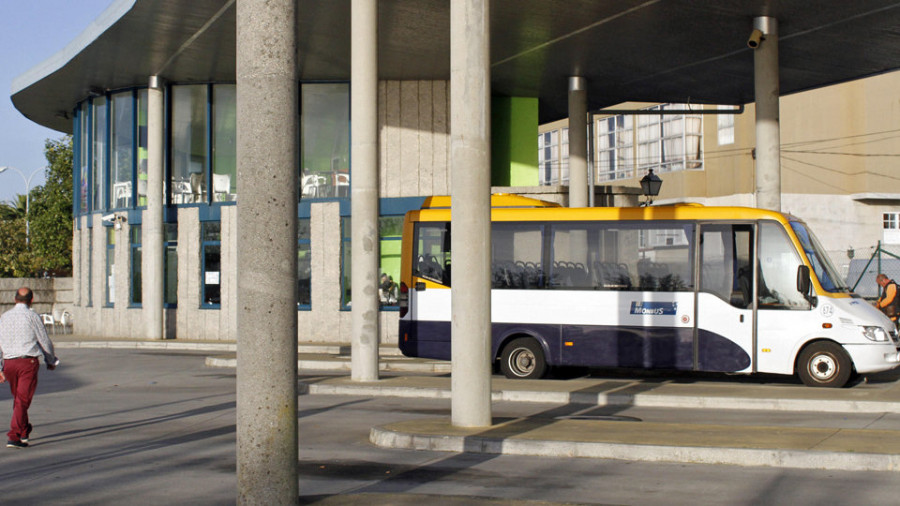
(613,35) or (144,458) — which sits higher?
(613,35)

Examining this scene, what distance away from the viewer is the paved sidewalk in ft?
30.7

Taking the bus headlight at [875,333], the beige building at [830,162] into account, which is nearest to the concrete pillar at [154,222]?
the bus headlight at [875,333]

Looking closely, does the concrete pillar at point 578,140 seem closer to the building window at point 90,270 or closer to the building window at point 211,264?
the building window at point 211,264

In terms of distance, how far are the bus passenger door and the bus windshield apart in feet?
2.51

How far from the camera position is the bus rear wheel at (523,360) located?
17.4m

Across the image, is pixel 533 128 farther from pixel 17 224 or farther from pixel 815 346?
pixel 17 224

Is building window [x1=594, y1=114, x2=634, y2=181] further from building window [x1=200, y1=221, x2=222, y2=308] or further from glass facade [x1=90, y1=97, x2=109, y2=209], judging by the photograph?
building window [x1=200, y1=221, x2=222, y2=308]

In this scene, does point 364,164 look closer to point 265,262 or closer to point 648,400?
point 648,400

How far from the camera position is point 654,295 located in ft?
55.0

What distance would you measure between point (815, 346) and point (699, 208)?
2872 mm

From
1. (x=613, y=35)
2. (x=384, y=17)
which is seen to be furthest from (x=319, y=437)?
(x=613, y=35)

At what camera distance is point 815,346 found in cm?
1571

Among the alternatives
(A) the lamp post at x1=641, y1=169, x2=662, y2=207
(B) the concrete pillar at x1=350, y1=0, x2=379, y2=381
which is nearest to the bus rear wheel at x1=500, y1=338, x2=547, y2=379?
(B) the concrete pillar at x1=350, y1=0, x2=379, y2=381

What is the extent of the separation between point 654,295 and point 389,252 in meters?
11.6
